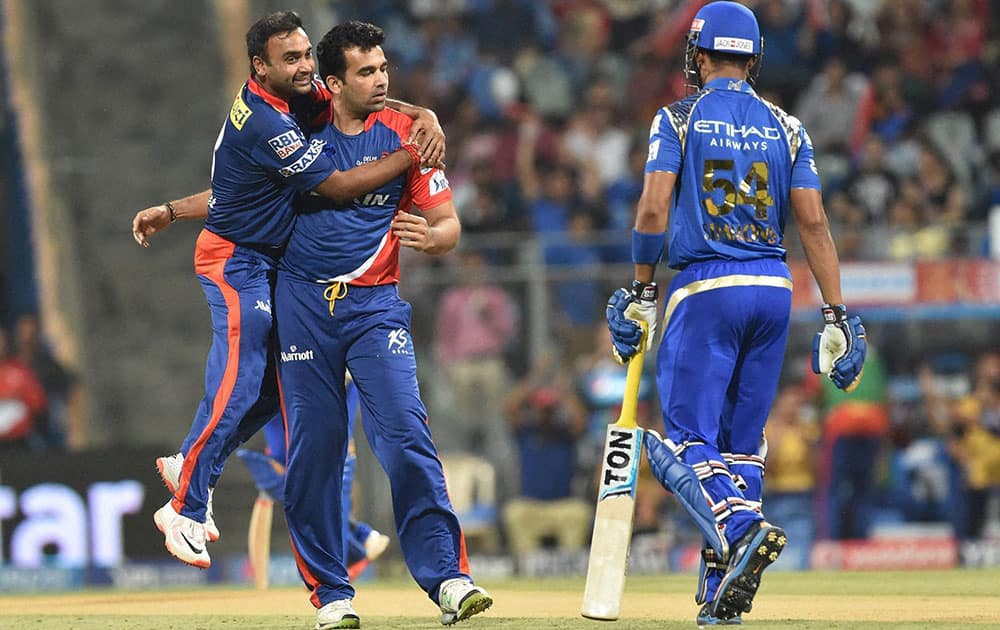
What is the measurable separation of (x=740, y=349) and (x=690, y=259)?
40cm

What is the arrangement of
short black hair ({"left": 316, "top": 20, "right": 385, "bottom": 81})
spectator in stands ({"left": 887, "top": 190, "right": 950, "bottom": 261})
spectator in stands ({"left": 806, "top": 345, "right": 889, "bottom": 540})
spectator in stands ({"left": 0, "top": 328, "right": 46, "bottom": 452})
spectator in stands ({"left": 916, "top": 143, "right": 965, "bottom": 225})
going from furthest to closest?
spectator in stands ({"left": 916, "top": 143, "right": 965, "bottom": 225}) < spectator in stands ({"left": 0, "top": 328, "right": 46, "bottom": 452}) < spectator in stands ({"left": 887, "top": 190, "right": 950, "bottom": 261}) < spectator in stands ({"left": 806, "top": 345, "right": 889, "bottom": 540}) < short black hair ({"left": 316, "top": 20, "right": 385, "bottom": 81})

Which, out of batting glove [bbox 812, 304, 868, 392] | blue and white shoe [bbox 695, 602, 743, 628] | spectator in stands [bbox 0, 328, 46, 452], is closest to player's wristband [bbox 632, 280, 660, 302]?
batting glove [bbox 812, 304, 868, 392]

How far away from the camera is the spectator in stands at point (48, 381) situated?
14.1 m

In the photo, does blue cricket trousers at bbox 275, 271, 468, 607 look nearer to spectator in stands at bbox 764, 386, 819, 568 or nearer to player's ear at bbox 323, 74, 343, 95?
player's ear at bbox 323, 74, 343, 95

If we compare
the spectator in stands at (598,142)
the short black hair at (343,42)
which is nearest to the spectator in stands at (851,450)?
the spectator in stands at (598,142)

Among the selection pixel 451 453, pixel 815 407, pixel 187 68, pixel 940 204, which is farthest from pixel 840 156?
pixel 187 68

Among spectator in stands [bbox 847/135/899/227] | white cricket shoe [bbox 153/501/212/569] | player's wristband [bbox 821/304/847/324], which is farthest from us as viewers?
spectator in stands [bbox 847/135/899/227]

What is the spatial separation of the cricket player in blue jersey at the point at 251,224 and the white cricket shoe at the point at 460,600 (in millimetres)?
1166

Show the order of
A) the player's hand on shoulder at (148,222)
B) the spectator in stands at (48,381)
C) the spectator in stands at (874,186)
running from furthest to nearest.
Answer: the spectator in stands at (874,186), the spectator in stands at (48,381), the player's hand on shoulder at (148,222)

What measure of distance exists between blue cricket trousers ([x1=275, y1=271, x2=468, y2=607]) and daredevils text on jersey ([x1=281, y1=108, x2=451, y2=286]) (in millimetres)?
63

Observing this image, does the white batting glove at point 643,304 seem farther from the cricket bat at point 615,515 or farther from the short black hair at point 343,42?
the short black hair at point 343,42

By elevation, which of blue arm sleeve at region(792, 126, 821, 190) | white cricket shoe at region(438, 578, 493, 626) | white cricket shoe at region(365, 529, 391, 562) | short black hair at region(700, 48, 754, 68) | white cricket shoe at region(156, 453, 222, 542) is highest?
short black hair at region(700, 48, 754, 68)

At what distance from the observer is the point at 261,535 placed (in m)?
9.47

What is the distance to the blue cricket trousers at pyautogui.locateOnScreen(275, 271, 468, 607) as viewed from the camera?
6.55 metres
